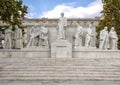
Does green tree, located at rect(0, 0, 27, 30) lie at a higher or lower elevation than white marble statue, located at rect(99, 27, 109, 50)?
higher

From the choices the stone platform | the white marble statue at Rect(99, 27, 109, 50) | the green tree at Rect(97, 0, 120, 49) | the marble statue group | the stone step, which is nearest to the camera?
the stone platform

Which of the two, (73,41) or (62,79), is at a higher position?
(73,41)

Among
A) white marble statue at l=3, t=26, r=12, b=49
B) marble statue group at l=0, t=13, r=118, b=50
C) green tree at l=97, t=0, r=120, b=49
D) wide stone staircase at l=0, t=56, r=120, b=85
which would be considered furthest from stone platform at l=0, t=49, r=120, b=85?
green tree at l=97, t=0, r=120, b=49

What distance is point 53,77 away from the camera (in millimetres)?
14383

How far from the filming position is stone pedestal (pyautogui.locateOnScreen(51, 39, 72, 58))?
21234mm

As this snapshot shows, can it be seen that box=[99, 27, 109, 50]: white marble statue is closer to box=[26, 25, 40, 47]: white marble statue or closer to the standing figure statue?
the standing figure statue

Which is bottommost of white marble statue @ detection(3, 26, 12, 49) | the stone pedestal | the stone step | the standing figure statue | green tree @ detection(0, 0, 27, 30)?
the stone step

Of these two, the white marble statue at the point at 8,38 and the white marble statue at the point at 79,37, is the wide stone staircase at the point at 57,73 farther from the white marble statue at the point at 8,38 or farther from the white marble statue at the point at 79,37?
the white marble statue at the point at 8,38

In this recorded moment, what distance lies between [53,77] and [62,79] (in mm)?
543

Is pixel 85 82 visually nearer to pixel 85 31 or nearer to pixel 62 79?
pixel 62 79

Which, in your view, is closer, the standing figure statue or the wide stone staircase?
the wide stone staircase

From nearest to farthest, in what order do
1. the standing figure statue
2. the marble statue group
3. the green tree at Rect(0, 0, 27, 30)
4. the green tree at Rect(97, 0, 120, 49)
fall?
the standing figure statue
the marble statue group
the green tree at Rect(0, 0, 27, 30)
the green tree at Rect(97, 0, 120, 49)

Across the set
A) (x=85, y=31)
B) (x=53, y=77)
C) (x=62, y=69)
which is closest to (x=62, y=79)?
(x=53, y=77)

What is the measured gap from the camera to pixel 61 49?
21.3 meters
